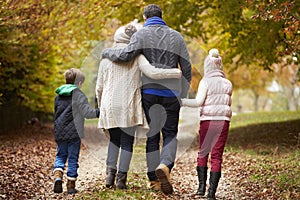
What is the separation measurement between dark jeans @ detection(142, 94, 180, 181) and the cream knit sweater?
0.11 m

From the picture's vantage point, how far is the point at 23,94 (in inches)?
563

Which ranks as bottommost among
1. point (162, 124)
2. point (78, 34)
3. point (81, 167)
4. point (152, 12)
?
point (81, 167)

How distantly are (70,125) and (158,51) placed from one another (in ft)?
5.07

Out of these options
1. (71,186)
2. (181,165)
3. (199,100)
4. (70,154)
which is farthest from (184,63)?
(181,165)

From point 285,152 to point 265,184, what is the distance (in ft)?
11.6

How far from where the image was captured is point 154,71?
603 centimetres

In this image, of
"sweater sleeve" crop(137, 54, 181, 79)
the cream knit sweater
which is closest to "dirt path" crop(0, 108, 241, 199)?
the cream knit sweater

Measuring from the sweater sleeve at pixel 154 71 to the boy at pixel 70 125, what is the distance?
0.90 m

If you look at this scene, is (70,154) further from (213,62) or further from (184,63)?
(213,62)

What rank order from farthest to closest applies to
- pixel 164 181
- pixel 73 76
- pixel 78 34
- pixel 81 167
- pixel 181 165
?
pixel 78 34, pixel 181 165, pixel 81 167, pixel 73 76, pixel 164 181

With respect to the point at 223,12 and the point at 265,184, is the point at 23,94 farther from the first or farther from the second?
the point at 265,184

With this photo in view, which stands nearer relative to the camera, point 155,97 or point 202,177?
point 155,97

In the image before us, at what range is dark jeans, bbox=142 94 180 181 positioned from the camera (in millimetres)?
6125

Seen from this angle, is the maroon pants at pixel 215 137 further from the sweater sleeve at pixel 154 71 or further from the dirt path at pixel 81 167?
the sweater sleeve at pixel 154 71
